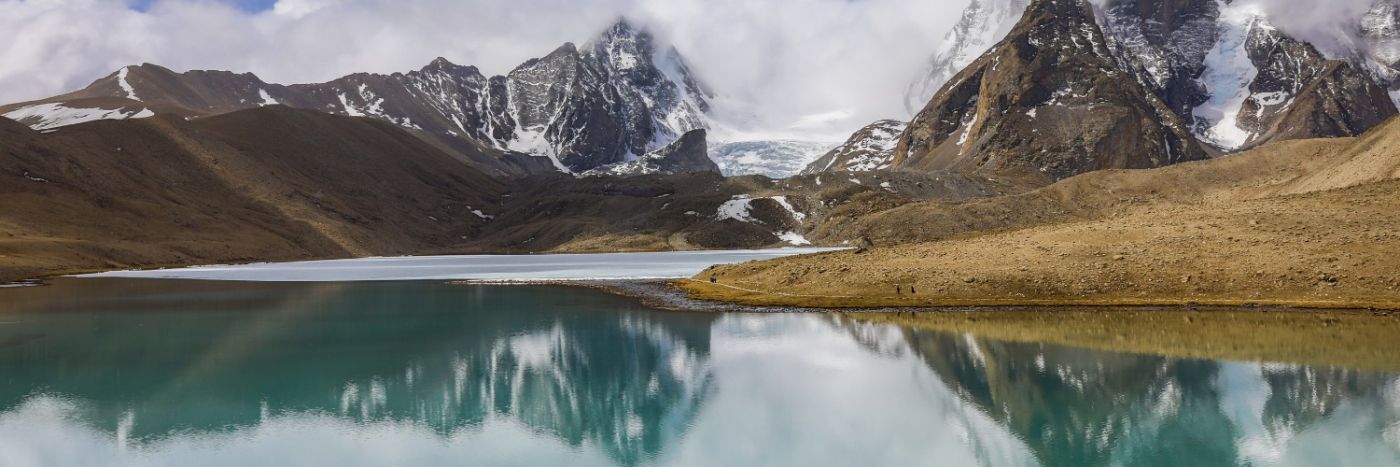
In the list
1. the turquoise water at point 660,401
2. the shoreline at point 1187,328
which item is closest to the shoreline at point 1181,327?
the shoreline at point 1187,328

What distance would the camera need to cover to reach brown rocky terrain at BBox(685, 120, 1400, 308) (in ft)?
178

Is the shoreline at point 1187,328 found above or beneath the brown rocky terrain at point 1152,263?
beneath

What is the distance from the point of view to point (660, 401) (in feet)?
107

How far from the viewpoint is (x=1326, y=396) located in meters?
29.2

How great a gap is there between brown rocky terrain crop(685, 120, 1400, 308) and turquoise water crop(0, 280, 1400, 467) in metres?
14.4

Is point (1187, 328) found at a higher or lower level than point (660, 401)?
higher

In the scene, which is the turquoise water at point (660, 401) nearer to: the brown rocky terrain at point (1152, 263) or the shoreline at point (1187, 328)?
the shoreline at point (1187, 328)

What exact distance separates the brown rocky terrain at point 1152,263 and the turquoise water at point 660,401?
14.4 meters

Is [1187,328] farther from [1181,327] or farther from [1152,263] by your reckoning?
[1152,263]

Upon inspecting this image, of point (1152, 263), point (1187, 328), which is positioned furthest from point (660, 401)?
point (1152, 263)

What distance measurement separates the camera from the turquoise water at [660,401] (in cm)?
2520

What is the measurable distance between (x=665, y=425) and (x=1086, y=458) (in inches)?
467

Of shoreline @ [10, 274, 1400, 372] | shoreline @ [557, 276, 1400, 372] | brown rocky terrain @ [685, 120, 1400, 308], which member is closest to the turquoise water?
shoreline @ [557, 276, 1400, 372]

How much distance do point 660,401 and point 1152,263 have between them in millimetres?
40642
